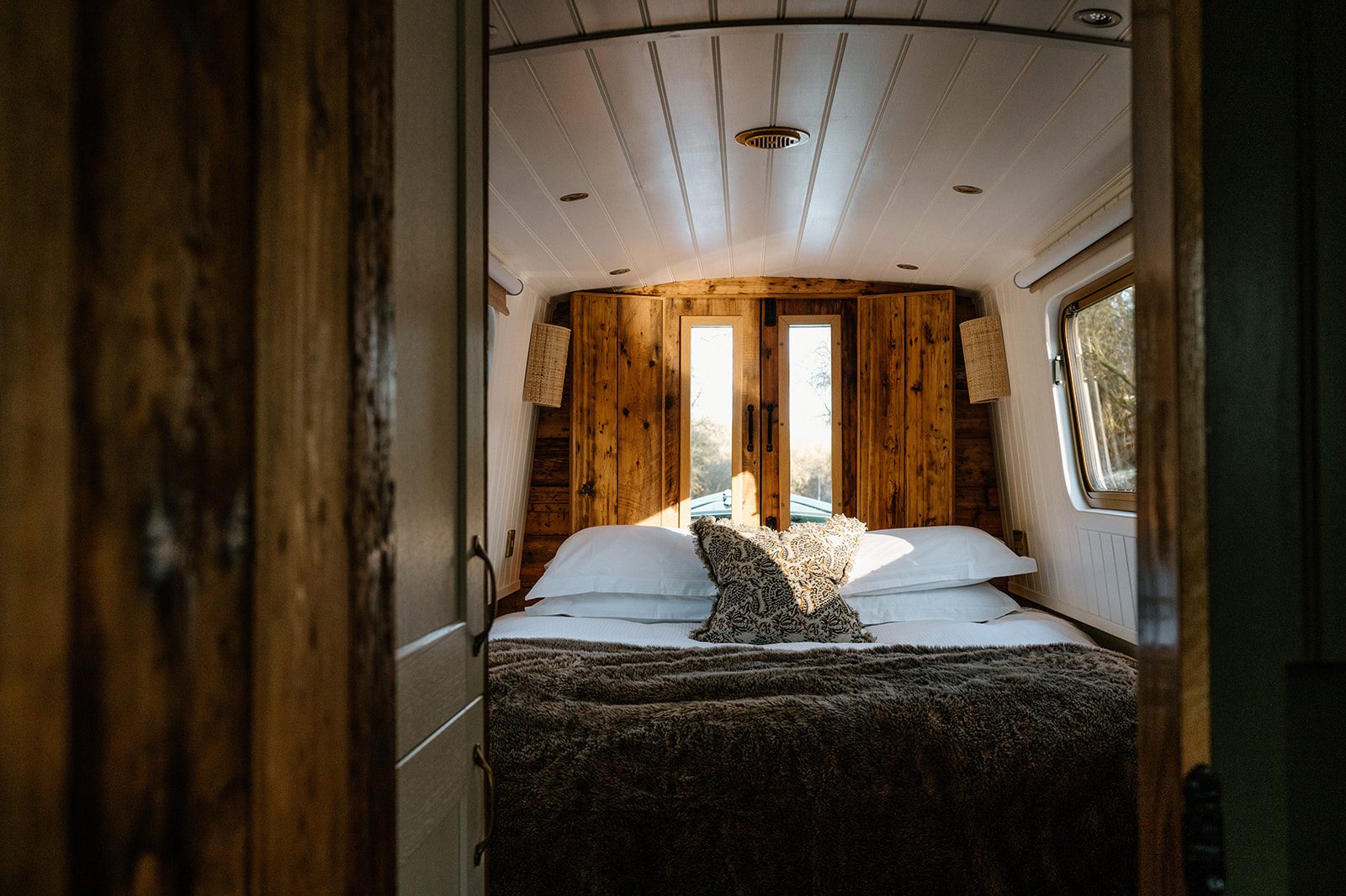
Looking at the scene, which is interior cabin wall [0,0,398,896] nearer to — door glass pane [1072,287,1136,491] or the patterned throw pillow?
the patterned throw pillow

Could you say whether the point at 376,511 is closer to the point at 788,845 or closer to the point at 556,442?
the point at 788,845

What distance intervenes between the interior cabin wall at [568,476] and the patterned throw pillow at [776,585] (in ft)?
3.67

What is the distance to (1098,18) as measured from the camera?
1648 millimetres

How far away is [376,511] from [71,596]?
24 cm

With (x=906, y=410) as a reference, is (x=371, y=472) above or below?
below

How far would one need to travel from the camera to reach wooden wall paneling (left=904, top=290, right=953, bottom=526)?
395cm

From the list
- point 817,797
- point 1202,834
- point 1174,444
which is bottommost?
point 817,797

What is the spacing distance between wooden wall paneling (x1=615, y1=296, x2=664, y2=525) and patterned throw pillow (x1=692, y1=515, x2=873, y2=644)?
0.91 metres

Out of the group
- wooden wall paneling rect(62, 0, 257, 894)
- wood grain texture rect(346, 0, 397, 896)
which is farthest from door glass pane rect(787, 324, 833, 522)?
wooden wall paneling rect(62, 0, 257, 894)

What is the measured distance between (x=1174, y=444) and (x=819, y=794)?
1285 millimetres

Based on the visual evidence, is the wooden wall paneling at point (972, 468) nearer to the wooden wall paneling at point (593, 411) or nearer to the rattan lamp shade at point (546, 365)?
the wooden wall paneling at point (593, 411)

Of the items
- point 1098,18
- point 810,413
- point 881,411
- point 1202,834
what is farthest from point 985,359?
point 1202,834

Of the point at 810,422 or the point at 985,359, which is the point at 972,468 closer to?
the point at 985,359

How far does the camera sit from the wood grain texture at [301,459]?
53cm
